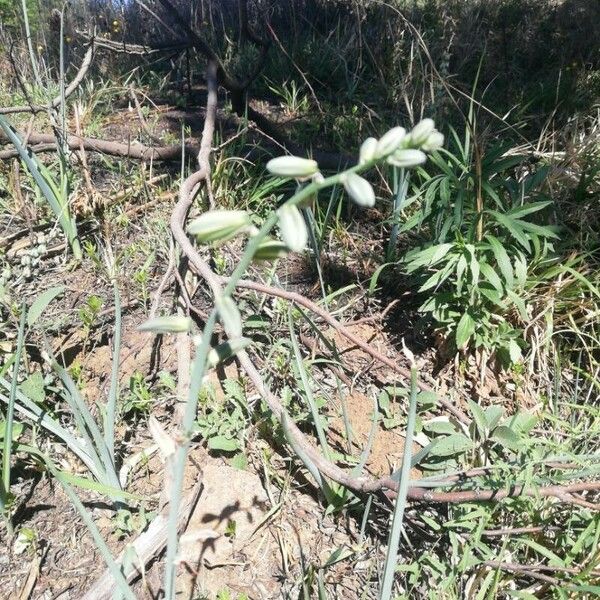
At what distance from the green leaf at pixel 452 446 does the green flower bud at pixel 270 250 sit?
1.06 m

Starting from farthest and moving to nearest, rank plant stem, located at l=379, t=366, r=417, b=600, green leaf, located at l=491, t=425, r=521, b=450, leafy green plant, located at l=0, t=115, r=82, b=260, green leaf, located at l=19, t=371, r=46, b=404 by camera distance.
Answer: leafy green plant, located at l=0, t=115, r=82, b=260, green leaf, located at l=19, t=371, r=46, b=404, green leaf, located at l=491, t=425, r=521, b=450, plant stem, located at l=379, t=366, r=417, b=600

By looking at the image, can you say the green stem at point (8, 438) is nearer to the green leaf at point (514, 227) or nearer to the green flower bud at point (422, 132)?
the green flower bud at point (422, 132)

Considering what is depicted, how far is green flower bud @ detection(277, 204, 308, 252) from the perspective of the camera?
0.63 m

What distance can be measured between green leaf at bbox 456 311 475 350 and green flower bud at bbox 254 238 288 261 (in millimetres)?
1162

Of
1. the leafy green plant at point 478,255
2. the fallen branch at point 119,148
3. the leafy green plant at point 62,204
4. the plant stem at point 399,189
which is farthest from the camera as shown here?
the fallen branch at point 119,148

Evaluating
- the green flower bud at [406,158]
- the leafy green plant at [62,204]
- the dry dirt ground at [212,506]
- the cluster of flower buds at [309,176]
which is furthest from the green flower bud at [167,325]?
the leafy green plant at [62,204]

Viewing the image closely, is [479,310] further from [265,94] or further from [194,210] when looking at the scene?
[265,94]

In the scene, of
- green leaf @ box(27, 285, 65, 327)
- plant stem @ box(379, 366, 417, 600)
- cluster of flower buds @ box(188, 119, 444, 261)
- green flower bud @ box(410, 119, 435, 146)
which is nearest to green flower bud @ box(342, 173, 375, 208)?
cluster of flower buds @ box(188, 119, 444, 261)

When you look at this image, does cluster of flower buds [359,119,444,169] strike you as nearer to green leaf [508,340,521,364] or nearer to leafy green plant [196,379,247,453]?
leafy green plant [196,379,247,453]

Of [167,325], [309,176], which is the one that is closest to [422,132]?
[309,176]

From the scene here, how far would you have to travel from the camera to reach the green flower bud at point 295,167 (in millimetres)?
693

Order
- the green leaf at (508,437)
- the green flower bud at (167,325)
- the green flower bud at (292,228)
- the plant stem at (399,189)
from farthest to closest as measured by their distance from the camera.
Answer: the plant stem at (399,189) < the green leaf at (508,437) < the green flower bud at (167,325) < the green flower bud at (292,228)

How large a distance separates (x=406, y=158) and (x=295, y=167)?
0.14m

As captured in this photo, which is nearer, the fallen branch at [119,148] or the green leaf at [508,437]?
the green leaf at [508,437]
